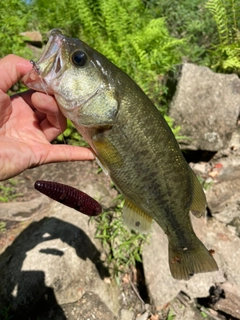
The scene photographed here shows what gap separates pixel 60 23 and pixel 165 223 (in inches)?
225

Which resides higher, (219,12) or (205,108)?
(219,12)

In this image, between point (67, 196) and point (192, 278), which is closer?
point (67, 196)

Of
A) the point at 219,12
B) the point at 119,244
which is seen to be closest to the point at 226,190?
the point at 119,244

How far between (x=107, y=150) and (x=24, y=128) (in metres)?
1.00

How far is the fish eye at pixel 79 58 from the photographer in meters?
2.12

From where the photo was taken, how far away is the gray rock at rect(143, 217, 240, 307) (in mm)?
3967

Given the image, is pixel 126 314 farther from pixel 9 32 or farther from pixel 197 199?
pixel 9 32

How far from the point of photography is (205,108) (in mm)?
5320

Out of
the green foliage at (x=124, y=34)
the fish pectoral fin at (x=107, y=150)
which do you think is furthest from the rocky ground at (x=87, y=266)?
the green foliage at (x=124, y=34)

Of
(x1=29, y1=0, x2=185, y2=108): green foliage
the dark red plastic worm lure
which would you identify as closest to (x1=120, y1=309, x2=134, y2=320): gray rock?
the dark red plastic worm lure

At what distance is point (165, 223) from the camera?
256cm

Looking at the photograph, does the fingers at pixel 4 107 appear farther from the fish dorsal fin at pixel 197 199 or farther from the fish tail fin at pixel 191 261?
the fish tail fin at pixel 191 261

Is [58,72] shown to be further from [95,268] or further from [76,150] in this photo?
[95,268]

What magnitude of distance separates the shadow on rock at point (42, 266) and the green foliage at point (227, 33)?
460 cm
